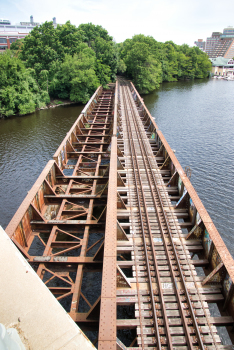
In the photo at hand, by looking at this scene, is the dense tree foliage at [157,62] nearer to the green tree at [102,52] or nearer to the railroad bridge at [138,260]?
the green tree at [102,52]

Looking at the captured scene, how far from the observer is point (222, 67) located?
129625 millimetres

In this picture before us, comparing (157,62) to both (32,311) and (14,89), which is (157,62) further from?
(32,311)

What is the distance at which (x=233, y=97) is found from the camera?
60.5 m

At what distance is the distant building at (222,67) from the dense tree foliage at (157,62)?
23.0 m

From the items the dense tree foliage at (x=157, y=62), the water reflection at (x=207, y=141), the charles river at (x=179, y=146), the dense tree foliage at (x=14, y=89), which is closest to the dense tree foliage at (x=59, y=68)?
the dense tree foliage at (x=14, y=89)

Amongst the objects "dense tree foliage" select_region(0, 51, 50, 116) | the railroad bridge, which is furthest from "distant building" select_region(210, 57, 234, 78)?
the railroad bridge

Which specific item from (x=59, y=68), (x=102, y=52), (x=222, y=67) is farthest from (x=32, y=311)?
(x=222, y=67)

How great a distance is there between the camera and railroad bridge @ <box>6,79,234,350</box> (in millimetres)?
7477

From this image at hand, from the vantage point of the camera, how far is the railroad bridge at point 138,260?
7.48 metres

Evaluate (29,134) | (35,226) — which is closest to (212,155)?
(35,226)

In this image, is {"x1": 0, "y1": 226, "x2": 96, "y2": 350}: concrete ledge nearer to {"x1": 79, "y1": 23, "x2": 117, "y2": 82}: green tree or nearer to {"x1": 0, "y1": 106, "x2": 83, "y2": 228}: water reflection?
{"x1": 0, "y1": 106, "x2": 83, "y2": 228}: water reflection

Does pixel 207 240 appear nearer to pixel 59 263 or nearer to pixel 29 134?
pixel 59 263

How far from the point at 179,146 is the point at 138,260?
23015 millimetres

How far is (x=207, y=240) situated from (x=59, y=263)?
21.3 ft
